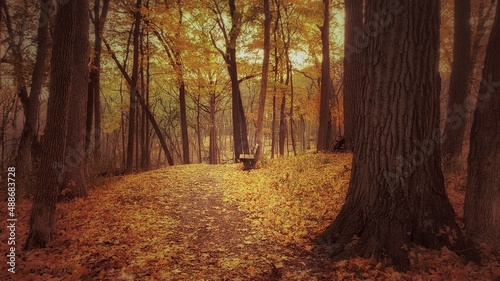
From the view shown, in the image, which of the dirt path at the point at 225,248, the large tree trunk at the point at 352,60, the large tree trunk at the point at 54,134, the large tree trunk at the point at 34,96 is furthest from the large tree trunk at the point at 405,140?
the large tree trunk at the point at 34,96

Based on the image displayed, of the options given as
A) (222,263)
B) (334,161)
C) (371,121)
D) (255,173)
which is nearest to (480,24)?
(334,161)

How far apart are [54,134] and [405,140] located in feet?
19.9

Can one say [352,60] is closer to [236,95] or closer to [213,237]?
[236,95]

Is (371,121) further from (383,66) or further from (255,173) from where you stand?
(255,173)

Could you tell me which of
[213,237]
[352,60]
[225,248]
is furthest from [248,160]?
[225,248]

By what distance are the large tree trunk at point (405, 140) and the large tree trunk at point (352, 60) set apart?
6.30 metres

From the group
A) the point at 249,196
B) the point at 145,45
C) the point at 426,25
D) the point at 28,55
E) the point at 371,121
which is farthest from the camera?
the point at 145,45

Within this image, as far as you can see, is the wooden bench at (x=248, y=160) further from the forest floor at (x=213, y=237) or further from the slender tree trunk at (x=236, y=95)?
the forest floor at (x=213, y=237)

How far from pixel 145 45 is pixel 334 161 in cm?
1388

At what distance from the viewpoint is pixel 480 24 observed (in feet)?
45.5

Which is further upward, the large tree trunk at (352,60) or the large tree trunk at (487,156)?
the large tree trunk at (352,60)

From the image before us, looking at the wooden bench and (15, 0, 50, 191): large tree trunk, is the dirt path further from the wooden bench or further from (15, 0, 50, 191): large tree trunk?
(15, 0, 50, 191): large tree trunk

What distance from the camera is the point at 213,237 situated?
5.46 meters

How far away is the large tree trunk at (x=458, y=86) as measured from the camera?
8.80 m
